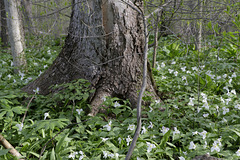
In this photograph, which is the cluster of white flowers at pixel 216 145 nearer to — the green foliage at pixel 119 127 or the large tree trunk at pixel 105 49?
the green foliage at pixel 119 127

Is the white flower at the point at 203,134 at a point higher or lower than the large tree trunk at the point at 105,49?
lower

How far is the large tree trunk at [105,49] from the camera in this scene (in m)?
2.73

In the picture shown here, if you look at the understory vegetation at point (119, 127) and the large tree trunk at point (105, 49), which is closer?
the understory vegetation at point (119, 127)

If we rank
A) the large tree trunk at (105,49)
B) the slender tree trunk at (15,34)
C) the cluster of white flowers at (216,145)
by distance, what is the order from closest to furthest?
the cluster of white flowers at (216,145) < the large tree trunk at (105,49) < the slender tree trunk at (15,34)

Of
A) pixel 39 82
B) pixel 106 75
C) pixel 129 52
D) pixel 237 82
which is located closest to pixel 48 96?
pixel 39 82

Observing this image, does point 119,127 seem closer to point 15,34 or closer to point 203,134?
point 203,134

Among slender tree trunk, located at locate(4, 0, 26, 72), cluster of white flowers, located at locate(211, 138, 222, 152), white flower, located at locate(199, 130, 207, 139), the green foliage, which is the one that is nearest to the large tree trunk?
the green foliage

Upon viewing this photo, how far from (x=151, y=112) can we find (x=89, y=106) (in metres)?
0.78

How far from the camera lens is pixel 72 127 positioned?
251 centimetres

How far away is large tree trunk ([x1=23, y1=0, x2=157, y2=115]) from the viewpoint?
2.73 meters

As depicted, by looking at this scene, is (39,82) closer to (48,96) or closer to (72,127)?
(48,96)

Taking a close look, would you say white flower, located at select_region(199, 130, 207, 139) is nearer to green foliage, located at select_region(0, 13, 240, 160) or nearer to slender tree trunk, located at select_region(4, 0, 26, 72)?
green foliage, located at select_region(0, 13, 240, 160)

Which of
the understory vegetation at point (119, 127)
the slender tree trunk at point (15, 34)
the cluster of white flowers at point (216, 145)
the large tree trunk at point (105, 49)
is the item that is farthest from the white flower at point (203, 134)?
the slender tree trunk at point (15, 34)

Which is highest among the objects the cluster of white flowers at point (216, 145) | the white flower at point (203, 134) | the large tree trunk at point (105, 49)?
the large tree trunk at point (105, 49)
